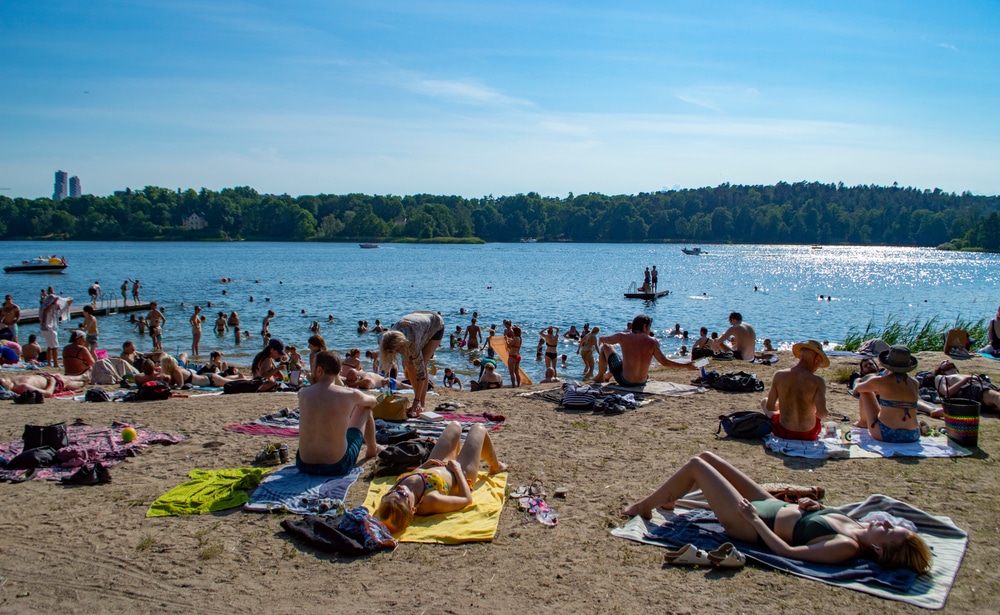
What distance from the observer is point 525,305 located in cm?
4219

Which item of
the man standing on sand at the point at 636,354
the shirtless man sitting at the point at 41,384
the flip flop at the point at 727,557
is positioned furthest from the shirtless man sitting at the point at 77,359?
the flip flop at the point at 727,557

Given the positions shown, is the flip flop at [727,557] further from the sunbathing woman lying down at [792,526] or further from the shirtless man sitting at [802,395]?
the shirtless man sitting at [802,395]

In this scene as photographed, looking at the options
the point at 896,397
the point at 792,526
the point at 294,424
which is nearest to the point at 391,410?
the point at 294,424

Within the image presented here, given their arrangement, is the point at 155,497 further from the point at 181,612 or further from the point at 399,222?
the point at 399,222

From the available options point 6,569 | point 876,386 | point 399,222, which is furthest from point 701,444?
point 399,222

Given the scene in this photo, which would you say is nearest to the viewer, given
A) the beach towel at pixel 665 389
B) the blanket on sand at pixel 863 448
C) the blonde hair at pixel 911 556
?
the blonde hair at pixel 911 556

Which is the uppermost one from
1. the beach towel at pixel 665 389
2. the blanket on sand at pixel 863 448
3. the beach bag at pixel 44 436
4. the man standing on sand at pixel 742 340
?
the man standing on sand at pixel 742 340

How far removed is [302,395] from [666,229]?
165 metres

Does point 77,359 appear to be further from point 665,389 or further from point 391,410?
point 665,389

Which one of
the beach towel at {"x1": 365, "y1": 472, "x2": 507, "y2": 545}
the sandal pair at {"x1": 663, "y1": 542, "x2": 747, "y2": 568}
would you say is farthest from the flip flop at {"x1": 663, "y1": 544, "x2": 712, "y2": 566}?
the beach towel at {"x1": 365, "y1": 472, "x2": 507, "y2": 545}

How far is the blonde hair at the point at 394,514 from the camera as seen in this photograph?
5223 millimetres

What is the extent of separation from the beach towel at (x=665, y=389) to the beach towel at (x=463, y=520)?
4.74 m

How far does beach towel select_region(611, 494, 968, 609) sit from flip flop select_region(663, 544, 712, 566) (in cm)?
26

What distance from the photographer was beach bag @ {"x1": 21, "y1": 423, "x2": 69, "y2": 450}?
22.8 ft
